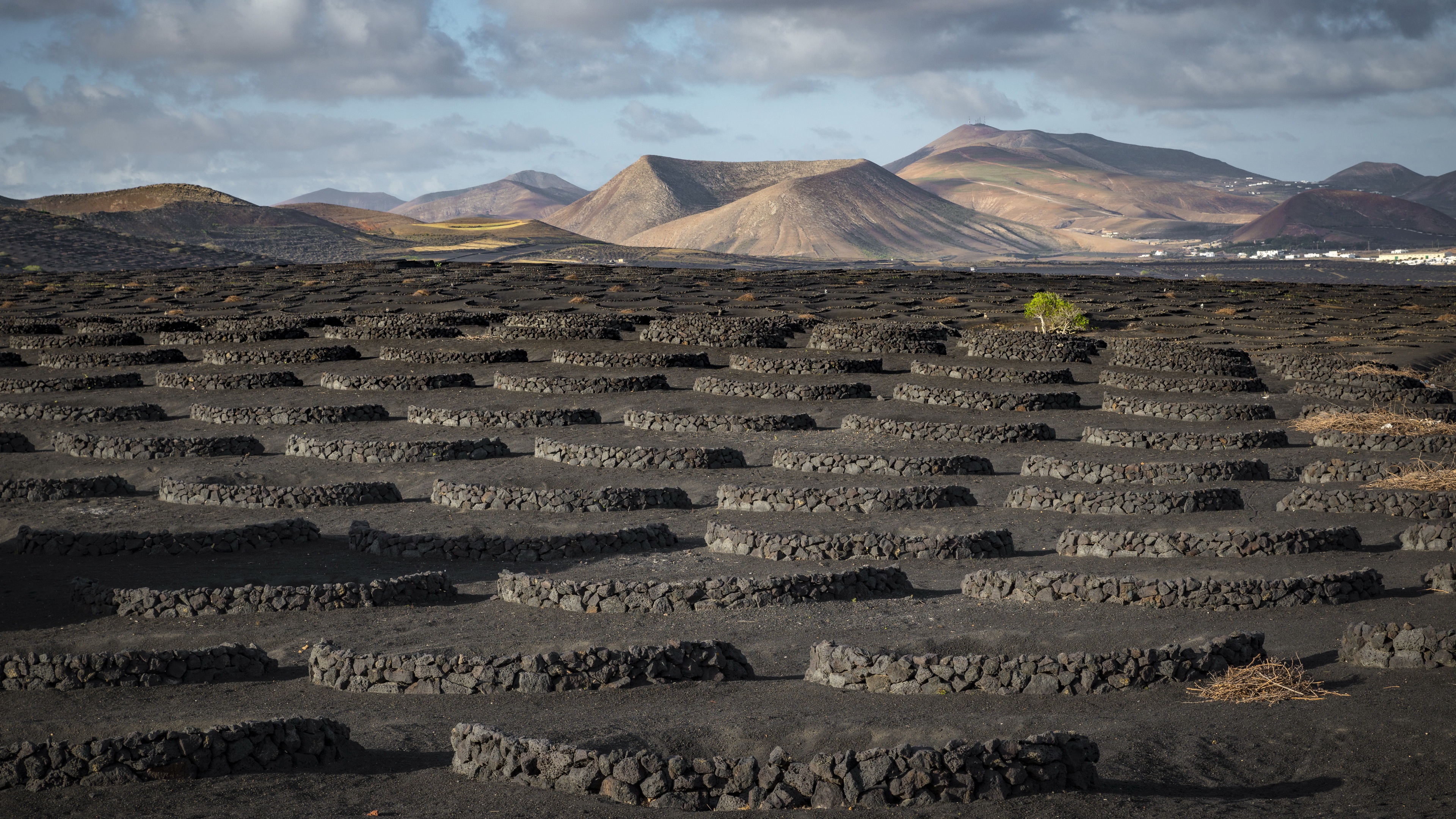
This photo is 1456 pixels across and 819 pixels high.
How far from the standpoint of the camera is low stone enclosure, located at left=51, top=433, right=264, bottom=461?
28.2 meters

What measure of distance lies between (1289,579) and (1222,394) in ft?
78.9

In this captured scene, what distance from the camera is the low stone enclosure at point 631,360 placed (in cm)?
4272

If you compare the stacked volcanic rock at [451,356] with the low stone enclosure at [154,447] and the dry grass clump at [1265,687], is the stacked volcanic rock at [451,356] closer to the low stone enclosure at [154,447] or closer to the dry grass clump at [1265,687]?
the low stone enclosure at [154,447]

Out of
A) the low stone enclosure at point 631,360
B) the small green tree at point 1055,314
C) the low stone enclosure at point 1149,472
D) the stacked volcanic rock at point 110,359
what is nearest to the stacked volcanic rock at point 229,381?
the stacked volcanic rock at point 110,359

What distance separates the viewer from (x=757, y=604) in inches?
627

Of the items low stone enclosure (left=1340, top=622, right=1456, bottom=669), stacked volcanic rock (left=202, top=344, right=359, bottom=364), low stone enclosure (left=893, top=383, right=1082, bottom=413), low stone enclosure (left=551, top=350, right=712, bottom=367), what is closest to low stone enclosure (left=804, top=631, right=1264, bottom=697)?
low stone enclosure (left=1340, top=622, right=1456, bottom=669)

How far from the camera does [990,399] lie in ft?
114

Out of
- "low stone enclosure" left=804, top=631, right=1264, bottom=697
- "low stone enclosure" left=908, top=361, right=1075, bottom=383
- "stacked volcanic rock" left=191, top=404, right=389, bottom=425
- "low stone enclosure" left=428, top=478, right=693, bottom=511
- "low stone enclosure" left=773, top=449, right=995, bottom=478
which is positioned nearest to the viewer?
"low stone enclosure" left=804, top=631, right=1264, bottom=697

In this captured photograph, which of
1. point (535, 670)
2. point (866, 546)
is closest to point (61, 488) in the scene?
point (535, 670)

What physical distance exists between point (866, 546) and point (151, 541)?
11.9 m

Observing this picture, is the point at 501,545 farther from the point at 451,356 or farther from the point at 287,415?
the point at 451,356

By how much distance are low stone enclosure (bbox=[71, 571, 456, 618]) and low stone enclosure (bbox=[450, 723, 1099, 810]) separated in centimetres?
786

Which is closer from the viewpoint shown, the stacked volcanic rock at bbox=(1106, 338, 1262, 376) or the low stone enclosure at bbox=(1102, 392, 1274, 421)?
the low stone enclosure at bbox=(1102, 392, 1274, 421)

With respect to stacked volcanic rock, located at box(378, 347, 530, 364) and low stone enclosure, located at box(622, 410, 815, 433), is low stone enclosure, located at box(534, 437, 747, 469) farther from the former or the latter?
stacked volcanic rock, located at box(378, 347, 530, 364)
